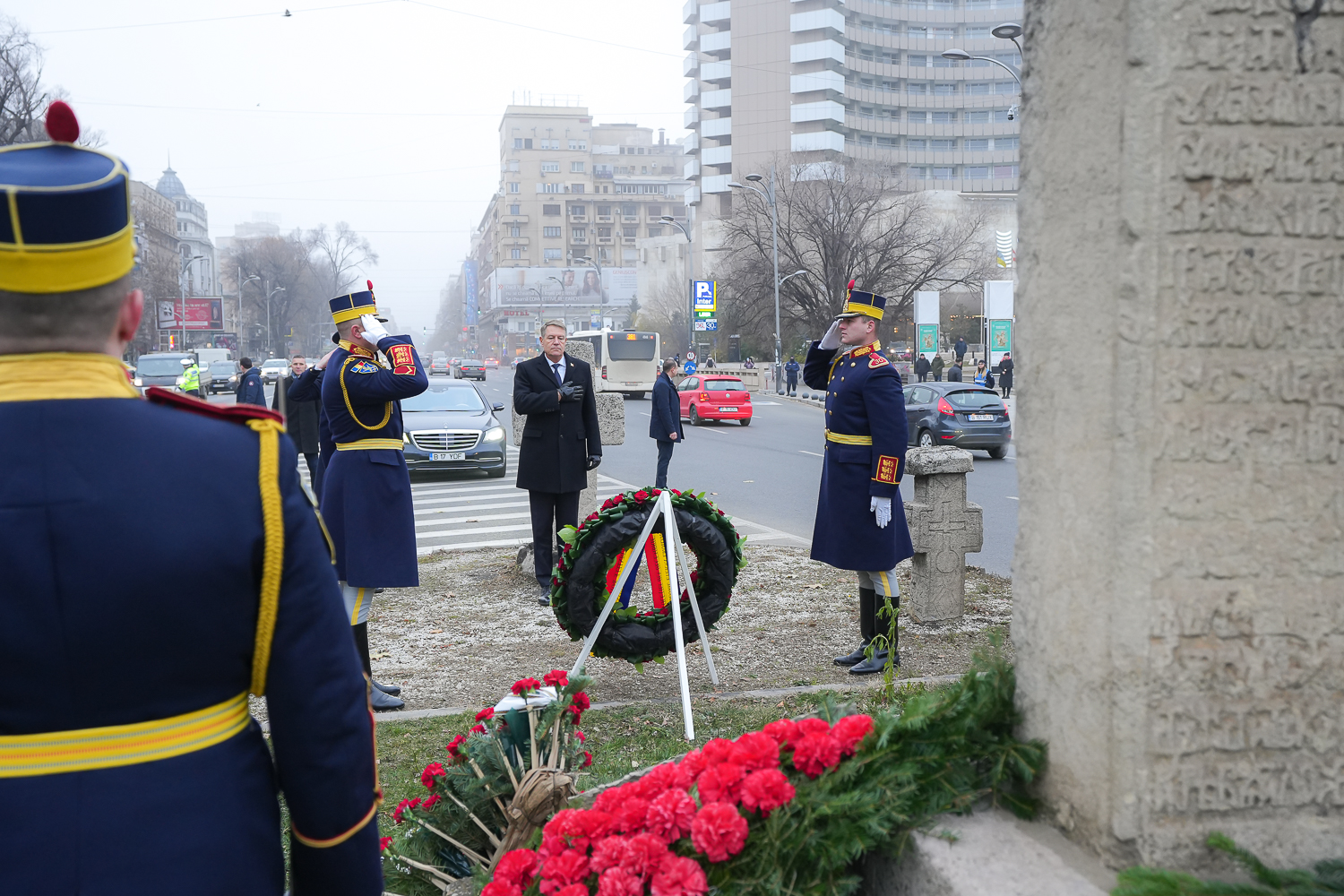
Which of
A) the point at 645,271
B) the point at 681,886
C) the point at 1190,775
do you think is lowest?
the point at 681,886

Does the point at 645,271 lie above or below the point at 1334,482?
above

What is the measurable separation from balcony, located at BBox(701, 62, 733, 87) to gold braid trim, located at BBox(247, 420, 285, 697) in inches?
3790

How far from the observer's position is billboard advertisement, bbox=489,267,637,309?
11562 centimetres

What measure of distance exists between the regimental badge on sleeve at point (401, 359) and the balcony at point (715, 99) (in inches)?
3644

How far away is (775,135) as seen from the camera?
293ft

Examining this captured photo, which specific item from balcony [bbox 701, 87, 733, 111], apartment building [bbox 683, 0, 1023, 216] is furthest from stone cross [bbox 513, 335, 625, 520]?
balcony [bbox 701, 87, 733, 111]

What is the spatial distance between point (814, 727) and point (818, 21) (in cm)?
9210

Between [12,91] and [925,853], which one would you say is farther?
[12,91]

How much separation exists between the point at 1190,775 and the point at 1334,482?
2.32 ft

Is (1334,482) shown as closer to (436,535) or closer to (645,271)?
(436,535)

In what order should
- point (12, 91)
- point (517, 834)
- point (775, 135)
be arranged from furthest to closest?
point (775, 135) → point (12, 91) → point (517, 834)

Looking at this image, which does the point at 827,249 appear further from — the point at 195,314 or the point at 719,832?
the point at 195,314

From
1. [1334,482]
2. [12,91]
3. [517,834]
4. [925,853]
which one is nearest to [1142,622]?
[1334,482]

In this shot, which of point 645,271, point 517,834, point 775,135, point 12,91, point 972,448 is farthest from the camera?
point 645,271
